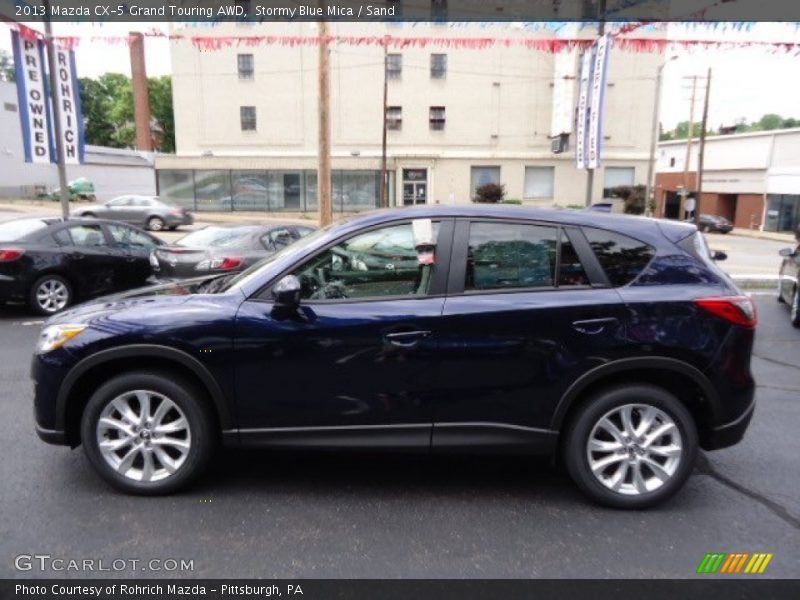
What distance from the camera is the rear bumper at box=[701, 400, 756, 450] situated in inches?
129

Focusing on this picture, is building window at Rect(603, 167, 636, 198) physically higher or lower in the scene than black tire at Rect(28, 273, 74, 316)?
higher

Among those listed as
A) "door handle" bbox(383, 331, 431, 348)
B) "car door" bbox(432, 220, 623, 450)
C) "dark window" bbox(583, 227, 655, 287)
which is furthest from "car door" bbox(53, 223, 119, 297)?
"dark window" bbox(583, 227, 655, 287)

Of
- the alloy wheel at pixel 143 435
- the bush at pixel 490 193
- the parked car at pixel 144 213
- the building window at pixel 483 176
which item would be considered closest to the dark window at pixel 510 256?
the alloy wheel at pixel 143 435

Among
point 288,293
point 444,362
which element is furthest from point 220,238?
point 444,362

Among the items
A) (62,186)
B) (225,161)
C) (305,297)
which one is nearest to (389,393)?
(305,297)

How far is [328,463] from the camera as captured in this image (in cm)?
381

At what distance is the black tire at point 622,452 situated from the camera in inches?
126

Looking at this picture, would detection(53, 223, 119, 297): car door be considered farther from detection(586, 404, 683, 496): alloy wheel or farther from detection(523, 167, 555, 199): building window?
detection(523, 167, 555, 199): building window

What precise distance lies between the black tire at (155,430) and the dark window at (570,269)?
216 cm

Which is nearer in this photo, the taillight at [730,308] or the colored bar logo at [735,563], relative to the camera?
the colored bar logo at [735,563]

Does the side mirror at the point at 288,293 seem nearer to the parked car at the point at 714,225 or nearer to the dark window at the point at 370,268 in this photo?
the dark window at the point at 370,268

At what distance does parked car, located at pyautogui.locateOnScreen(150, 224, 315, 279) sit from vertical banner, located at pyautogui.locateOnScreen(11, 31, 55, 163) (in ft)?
17.2
